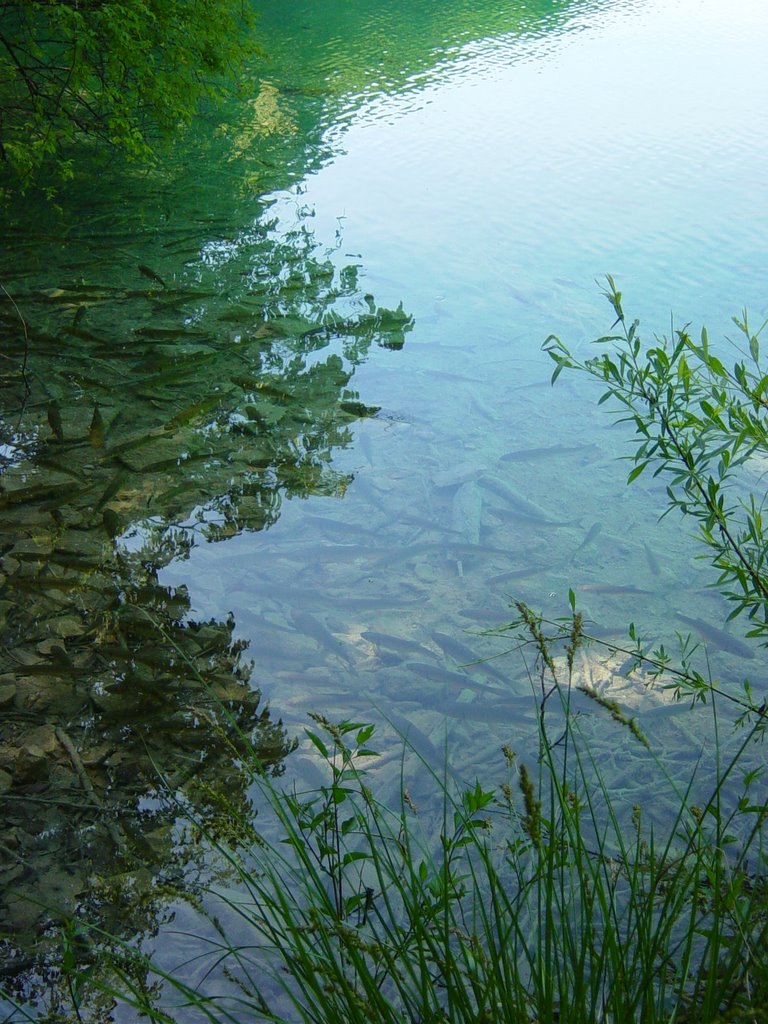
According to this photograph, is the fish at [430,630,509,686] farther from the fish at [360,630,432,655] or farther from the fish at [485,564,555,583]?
the fish at [485,564,555,583]

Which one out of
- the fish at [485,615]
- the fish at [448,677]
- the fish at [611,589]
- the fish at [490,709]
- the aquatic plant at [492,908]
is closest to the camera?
the aquatic plant at [492,908]

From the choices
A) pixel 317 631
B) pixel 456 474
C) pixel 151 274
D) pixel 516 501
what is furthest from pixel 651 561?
pixel 151 274

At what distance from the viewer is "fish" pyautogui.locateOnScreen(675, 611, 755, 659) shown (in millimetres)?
3316

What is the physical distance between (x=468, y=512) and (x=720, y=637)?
4.16 ft

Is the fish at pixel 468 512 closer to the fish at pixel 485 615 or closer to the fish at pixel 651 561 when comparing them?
A: the fish at pixel 485 615

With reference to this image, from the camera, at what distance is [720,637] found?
3.39 meters

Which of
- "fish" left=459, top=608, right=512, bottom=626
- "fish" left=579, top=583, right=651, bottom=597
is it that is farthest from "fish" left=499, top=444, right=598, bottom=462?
"fish" left=459, top=608, right=512, bottom=626

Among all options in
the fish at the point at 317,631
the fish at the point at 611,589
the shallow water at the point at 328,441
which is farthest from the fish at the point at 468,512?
the fish at the point at 317,631

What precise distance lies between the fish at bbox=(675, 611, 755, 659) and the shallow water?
0.14 ft

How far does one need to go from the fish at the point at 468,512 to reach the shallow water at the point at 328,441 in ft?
0.05

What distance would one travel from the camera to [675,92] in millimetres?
11086

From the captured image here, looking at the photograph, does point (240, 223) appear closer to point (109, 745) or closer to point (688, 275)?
point (688, 275)

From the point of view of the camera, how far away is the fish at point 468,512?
411 centimetres

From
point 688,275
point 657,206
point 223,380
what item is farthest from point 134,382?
point 657,206
